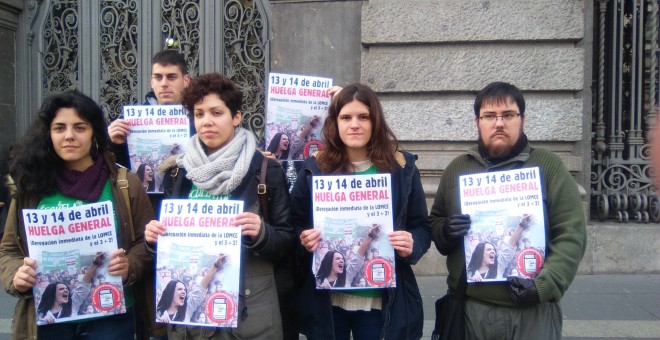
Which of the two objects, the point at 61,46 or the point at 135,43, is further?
the point at 61,46

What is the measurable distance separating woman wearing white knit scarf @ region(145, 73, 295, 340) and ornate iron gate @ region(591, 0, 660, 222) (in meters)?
5.07

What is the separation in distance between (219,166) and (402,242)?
0.86 metres

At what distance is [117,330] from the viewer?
2.91 m

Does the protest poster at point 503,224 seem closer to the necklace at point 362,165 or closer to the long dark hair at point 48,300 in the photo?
the necklace at point 362,165

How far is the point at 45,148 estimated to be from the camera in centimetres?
289

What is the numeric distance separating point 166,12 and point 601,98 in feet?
16.5

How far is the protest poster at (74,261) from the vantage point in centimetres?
275

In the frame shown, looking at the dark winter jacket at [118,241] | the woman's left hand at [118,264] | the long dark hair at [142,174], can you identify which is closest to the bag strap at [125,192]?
the dark winter jacket at [118,241]

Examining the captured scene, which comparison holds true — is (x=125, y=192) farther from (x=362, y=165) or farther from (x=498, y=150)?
(x=498, y=150)

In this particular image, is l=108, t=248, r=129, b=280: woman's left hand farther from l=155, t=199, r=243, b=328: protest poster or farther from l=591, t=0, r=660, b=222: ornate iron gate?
l=591, t=0, r=660, b=222: ornate iron gate

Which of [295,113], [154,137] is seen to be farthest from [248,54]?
[154,137]

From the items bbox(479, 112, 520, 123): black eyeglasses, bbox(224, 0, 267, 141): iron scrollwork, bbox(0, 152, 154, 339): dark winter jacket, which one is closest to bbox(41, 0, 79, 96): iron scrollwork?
bbox(224, 0, 267, 141): iron scrollwork

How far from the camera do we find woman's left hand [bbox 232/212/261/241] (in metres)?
2.66

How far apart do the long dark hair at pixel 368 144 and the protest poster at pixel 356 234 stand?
114 millimetres
